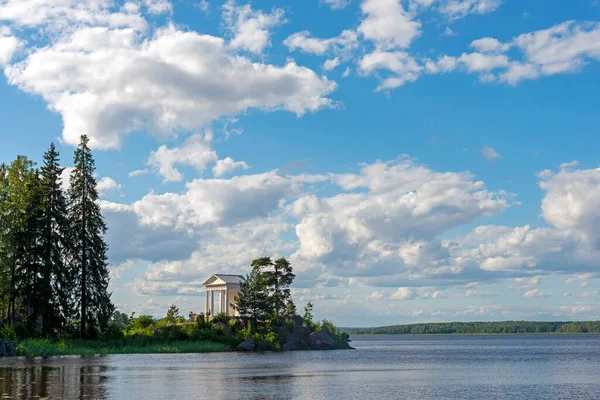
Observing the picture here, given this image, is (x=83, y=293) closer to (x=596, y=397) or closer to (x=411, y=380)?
(x=411, y=380)

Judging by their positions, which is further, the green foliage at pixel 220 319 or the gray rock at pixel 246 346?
the green foliage at pixel 220 319

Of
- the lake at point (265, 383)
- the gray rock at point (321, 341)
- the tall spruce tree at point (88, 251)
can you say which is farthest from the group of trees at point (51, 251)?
the gray rock at point (321, 341)

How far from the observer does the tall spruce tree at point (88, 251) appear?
86.6 m

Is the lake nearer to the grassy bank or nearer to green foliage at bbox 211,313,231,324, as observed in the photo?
the grassy bank

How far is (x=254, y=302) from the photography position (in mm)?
122062

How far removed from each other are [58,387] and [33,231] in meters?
44.0

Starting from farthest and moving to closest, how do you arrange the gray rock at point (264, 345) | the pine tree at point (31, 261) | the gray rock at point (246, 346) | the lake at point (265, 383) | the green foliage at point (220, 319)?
the green foliage at point (220, 319) < the gray rock at point (264, 345) < the gray rock at point (246, 346) < the pine tree at point (31, 261) < the lake at point (265, 383)

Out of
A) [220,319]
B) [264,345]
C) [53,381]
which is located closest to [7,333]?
[53,381]

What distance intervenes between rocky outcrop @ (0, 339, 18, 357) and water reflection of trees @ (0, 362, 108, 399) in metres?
14.3

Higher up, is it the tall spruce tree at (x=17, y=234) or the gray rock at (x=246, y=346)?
the tall spruce tree at (x=17, y=234)

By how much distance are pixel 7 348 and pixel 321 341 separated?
2830 inches

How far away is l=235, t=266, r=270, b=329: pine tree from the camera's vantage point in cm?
12188

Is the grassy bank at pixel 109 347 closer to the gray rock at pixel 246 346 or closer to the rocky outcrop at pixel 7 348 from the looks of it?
the rocky outcrop at pixel 7 348

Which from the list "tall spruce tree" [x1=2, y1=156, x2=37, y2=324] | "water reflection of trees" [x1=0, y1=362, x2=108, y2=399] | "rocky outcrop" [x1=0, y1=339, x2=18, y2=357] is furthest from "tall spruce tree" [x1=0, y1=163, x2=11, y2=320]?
"water reflection of trees" [x1=0, y1=362, x2=108, y2=399]
